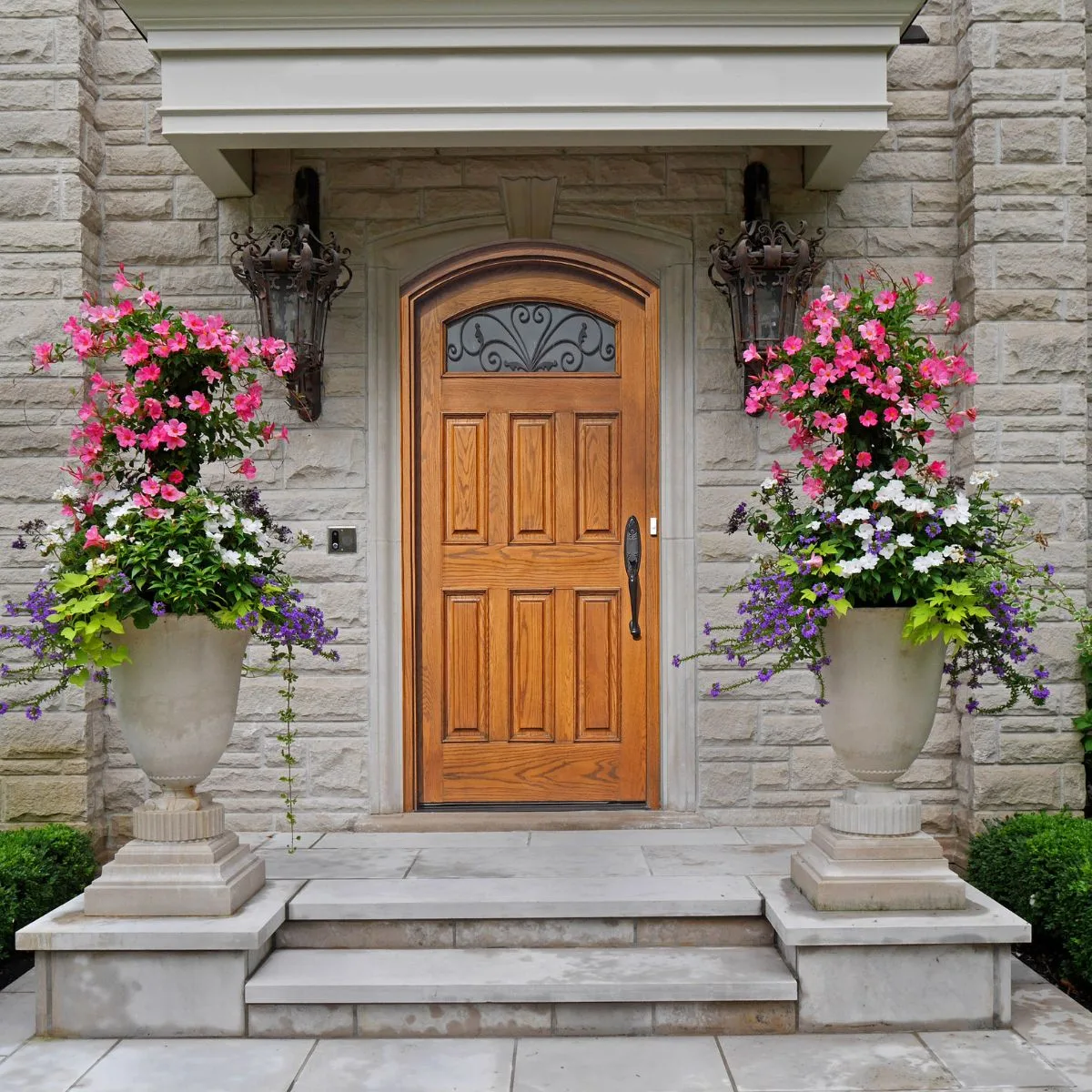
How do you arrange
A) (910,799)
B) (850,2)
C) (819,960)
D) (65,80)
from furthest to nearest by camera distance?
(65,80)
(850,2)
(910,799)
(819,960)

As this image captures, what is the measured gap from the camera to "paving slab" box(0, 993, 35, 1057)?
331cm

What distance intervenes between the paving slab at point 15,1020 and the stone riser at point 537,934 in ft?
2.44

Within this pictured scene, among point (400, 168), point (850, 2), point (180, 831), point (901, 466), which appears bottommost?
point (180, 831)

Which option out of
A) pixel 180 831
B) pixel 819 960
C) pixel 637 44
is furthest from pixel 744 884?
pixel 637 44

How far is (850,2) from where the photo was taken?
411 cm

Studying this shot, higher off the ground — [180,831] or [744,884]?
[180,831]

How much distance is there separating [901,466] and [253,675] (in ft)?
9.01

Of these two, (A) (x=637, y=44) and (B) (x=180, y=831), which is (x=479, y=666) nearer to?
(B) (x=180, y=831)

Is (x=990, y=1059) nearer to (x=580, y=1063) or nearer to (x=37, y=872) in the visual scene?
(x=580, y=1063)

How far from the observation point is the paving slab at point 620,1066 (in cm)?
299

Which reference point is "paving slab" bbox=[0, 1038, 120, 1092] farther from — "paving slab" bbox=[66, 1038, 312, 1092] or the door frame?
the door frame

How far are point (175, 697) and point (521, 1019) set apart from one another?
4.54 ft

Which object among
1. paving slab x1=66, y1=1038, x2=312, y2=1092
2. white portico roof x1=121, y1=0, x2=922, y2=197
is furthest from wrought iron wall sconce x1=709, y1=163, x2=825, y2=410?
paving slab x1=66, y1=1038, x2=312, y2=1092

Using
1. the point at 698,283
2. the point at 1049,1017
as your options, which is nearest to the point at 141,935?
the point at 1049,1017
